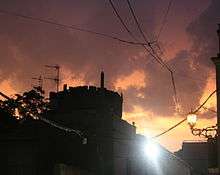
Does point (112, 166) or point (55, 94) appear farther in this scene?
point (55, 94)

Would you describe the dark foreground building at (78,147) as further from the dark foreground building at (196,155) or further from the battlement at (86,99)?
the dark foreground building at (196,155)

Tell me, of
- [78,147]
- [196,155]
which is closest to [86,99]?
[78,147]

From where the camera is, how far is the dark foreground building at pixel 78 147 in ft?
103

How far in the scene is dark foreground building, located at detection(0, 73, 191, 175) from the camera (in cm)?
3136

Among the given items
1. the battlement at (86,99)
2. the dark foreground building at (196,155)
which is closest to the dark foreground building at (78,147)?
the battlement at (86,99)

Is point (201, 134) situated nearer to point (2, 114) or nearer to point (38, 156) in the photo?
point (38, 156)

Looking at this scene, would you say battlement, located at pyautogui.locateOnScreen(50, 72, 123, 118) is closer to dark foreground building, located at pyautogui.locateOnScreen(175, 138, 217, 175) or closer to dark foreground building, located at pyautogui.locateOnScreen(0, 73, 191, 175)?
dark foreground building, located at pyautogui.locateOnScreen(0, 73, 191, 175)

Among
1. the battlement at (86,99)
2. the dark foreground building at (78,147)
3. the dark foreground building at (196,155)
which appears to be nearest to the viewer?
the dark foreground building at (78,147)

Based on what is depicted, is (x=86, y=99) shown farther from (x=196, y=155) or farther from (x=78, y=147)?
(x=196, y=155)

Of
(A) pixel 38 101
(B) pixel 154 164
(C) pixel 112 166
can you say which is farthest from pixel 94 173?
(A) pixel 38 101

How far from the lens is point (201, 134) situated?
21344 millimetres

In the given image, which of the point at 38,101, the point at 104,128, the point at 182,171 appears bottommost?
the point at 182,171

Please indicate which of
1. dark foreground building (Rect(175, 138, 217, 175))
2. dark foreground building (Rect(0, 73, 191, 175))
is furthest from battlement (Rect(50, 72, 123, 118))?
dark foreground building (Rect(175, 138, 217, 175))

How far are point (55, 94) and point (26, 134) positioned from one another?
20.4 metres
